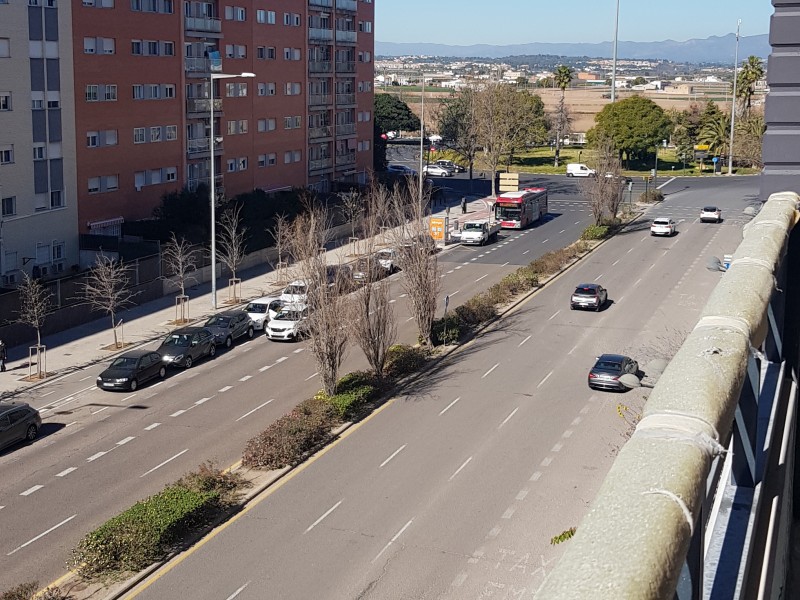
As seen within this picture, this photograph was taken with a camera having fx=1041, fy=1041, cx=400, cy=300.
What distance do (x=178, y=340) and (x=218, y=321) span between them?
3.30m

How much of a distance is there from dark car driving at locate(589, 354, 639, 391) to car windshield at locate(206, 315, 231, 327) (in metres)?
14.4

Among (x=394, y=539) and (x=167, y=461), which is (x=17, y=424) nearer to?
(x=167, y=461)

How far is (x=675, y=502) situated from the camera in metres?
3.18

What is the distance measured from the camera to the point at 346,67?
79625mm

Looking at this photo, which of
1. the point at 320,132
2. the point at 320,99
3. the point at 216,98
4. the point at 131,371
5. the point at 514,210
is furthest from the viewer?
the point at 320,132

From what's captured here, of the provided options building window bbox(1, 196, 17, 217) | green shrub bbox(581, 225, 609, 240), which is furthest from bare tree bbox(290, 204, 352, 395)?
green shrub bbox(581, 225, 609, 240)

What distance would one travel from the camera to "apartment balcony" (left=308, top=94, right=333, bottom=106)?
246ft

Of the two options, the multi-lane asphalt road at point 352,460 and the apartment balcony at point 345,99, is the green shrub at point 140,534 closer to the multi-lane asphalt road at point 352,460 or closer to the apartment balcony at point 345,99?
the multi-lane asphalt road at point 352,460

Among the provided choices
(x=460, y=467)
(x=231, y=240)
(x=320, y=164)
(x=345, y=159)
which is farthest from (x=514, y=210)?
(x=460, y=467)

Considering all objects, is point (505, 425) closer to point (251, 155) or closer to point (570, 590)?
point (570, 590)

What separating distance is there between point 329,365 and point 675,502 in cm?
2706

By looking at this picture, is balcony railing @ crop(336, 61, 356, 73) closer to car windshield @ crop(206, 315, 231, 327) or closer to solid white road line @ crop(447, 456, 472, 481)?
car windshield @ crop(206, 315, 231, 327)

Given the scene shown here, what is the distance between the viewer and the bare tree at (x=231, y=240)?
49406 millimetres

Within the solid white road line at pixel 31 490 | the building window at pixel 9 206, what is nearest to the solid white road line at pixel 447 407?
the solid white road line at pixel 31 490
